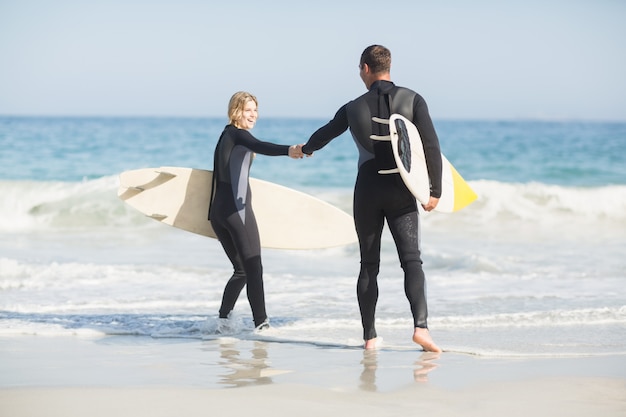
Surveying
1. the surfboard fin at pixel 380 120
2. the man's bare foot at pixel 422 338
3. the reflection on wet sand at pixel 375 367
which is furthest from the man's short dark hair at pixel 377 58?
the reflection on wet sand at pixel 375 367

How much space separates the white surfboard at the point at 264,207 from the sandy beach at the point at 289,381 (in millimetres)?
1180

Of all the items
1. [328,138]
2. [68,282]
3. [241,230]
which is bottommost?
[68,282]

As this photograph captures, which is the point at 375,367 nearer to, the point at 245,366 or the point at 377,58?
the point at 245,366

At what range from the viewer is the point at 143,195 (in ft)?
20.0

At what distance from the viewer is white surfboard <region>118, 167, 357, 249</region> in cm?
593

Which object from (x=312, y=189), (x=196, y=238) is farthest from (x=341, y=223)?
(x=312, y=189)

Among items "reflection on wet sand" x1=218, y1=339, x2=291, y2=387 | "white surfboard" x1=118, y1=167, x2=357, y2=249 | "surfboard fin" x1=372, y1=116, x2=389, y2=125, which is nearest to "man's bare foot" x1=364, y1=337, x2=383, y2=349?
"reflection on wet sand" x1=218, y1=339, x2=291, y2=387

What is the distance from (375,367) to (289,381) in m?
0.50

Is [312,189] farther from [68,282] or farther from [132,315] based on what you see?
[132,315]

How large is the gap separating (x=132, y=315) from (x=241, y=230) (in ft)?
4.15

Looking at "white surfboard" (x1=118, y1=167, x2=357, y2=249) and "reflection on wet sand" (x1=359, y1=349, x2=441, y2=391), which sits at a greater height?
"white surfboard" (x1=118, y1=167, x2=357, y2=249)

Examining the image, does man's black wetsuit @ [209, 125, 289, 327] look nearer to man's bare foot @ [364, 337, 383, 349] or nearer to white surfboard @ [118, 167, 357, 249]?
white surfboard @ [118, 167, 357, 249]

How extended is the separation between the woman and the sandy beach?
52 centimetres

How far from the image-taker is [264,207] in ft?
20.1
